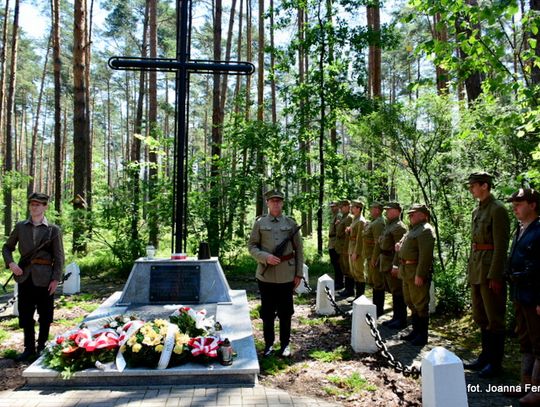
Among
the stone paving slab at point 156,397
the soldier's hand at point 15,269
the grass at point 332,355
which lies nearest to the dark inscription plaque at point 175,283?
the soldier's hand at point 15,269

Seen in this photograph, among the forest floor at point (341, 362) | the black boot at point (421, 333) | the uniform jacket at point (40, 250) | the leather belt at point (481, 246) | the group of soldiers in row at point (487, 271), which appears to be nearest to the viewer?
the group of soldiers in row at point (487, 271)

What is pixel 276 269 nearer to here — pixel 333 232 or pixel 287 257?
pixel 287 257

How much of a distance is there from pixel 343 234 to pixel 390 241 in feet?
9.48

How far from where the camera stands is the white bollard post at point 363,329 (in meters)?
5.72

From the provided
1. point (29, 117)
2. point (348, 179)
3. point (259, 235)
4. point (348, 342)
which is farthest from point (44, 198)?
point (29, 117)

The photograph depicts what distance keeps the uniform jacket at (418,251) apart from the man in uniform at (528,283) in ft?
5.18

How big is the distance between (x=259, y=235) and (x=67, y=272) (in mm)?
5921

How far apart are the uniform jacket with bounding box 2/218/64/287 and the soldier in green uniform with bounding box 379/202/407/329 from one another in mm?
4614

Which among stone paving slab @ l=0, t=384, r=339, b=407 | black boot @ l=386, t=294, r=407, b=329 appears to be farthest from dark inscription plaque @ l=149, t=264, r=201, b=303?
black boot @ l=386, t=294, r=407, b=329

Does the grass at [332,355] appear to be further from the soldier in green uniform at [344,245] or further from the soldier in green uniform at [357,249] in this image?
the soldier in green uniform at [344,245]

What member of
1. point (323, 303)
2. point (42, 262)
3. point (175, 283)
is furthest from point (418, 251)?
point (42, 262)

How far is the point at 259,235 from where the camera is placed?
577 cm

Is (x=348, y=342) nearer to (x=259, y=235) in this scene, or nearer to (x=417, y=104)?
(x=259, y=235)

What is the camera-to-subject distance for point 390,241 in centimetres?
730
